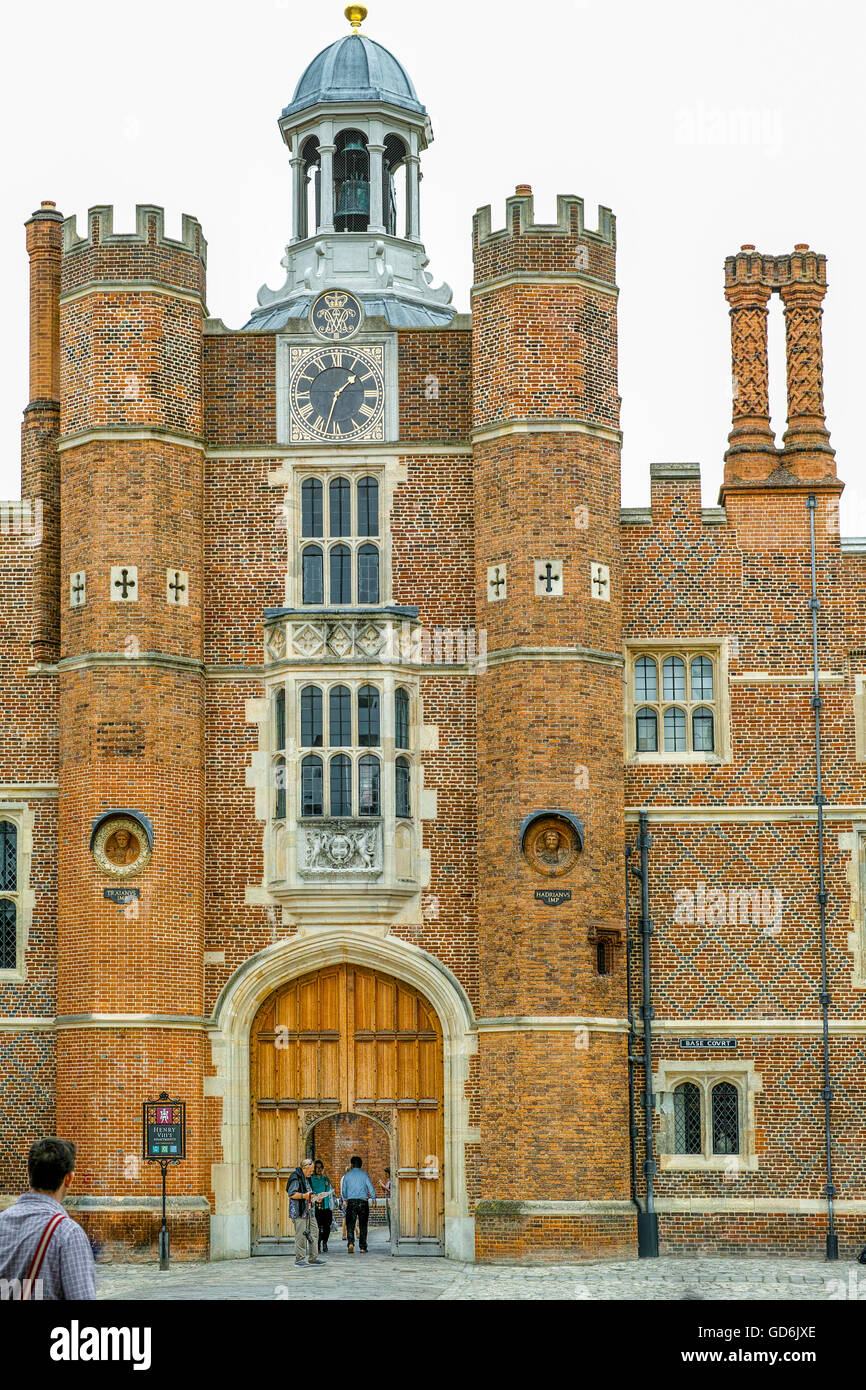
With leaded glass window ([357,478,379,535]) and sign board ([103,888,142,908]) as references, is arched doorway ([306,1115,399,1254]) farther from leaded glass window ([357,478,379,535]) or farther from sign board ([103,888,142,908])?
leaded glass window ([357,478,379,535])

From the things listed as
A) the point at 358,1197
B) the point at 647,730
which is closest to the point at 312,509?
the point at 647,730

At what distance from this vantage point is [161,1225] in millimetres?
25703

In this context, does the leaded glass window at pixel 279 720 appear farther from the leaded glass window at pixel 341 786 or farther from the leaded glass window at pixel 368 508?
the leaded glass window at pixel 368 508

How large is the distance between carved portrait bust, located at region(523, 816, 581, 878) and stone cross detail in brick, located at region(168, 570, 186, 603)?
17.7 ft

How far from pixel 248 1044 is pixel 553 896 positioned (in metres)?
4.39

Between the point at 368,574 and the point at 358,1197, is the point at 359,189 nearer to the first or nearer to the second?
the point at 368,574

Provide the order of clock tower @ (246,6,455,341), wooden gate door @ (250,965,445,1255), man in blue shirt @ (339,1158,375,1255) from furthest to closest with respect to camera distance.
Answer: clock tower @ (246,6,455,341) → man in blue shirt @ (339,1158,375,1255) → wooden gate door @ (250,965,445,1255)

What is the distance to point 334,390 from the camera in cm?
2819

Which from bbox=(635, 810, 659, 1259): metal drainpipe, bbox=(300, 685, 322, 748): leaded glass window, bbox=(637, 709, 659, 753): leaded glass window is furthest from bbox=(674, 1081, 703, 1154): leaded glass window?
bbox=(300, 685, 322, 748): leaded glass window

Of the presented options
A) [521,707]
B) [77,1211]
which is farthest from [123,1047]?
[521,707]

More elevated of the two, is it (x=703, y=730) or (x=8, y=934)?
(x=703, y=730)

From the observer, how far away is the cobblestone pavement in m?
22.0

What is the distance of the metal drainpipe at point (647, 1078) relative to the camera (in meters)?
26.2
